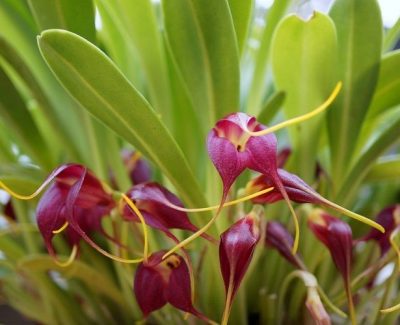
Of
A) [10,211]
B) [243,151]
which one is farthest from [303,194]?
[10,211]

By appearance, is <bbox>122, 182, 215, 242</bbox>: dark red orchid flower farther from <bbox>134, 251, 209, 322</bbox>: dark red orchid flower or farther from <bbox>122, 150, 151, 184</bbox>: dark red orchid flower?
<bbox>122, 150, 151, 184</bbox>: dark red orchid flower

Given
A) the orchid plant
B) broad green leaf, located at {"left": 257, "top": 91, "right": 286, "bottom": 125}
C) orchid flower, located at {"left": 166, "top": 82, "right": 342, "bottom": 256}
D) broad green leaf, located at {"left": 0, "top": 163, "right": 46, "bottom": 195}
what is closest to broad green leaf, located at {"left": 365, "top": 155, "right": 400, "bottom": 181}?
the orchid plant

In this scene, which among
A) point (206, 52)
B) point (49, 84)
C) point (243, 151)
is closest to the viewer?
point (243, 151)

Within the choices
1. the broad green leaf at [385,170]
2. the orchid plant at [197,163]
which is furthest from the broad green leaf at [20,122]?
the broad green leaf at [385,170]

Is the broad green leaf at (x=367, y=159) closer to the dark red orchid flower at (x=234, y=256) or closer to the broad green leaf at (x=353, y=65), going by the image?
the broad green leaf at (x=353, y=65)

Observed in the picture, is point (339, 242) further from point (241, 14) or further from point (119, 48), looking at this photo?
point (119, 48)
